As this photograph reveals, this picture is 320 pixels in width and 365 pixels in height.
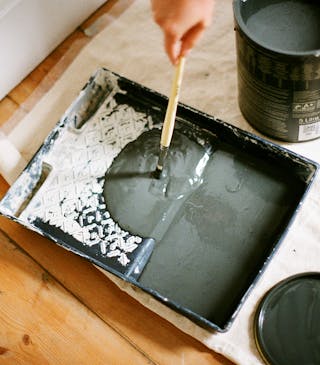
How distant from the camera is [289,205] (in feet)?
2.80

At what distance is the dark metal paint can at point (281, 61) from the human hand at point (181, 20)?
126 mm

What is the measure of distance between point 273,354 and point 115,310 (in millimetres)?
236

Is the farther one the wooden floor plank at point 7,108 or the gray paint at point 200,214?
the wooden floor plank at point 7,108

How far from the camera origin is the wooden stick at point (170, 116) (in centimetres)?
72

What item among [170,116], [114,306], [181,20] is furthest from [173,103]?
[114,306]

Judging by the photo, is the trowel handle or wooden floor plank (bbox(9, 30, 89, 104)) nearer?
the trowel handle

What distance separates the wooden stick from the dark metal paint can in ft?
0.38

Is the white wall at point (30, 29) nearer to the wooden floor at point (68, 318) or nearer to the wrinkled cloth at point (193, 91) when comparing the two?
the wrinkled cloth at point (193, 91)

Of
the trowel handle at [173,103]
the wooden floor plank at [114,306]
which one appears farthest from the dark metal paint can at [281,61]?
the wooden floor plank at [114,306]

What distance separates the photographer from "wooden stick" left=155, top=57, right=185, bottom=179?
2.35 feet

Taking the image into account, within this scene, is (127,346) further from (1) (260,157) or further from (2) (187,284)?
(1) (260,157)

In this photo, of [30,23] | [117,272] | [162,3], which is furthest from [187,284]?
[30,23]

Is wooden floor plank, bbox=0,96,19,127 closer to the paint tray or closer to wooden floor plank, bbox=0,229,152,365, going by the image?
the paint tray

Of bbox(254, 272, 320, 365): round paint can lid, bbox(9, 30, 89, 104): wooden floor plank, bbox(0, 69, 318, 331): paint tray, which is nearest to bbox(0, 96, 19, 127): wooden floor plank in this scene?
bbox(9, 30, 89, 104): wooden floor plank
